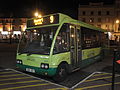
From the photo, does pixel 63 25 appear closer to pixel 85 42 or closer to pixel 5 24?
pixel 85 42

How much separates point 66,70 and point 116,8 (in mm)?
49683

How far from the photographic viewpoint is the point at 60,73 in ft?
19.2

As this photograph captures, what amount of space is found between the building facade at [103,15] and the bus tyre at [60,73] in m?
46.1

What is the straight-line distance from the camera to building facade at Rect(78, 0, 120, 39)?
48.4m

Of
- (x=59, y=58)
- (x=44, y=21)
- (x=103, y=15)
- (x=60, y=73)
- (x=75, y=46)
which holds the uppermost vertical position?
(x=103, y=15)

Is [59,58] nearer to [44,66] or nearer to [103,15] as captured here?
[44,66]

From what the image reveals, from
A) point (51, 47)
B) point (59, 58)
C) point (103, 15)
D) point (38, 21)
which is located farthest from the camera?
point (103, 15)

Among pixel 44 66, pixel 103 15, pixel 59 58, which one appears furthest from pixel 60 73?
pixel 103 15

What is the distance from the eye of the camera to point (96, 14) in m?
49.5

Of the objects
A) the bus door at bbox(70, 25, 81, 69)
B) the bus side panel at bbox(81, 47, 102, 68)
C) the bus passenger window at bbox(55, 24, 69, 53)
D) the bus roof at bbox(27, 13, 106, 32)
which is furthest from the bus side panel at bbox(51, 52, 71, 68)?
the bus side panel at bbox(81, 47, 102, 68)

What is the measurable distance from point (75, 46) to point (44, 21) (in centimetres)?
194

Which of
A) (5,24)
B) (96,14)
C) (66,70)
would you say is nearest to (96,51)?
(66,70)

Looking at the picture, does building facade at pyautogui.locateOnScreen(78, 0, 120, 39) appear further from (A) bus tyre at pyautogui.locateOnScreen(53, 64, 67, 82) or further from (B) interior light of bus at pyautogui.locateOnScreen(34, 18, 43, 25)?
(A) bus tyre at pyautogui.locateOnScreen(53, 64, 67, 82)

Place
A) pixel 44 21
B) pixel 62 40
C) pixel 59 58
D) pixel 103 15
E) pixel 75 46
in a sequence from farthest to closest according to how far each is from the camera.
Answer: pixel 103 15 < pixel 75 46 < pixel 44 21 < pixel 62 40 < pixel 59 58
